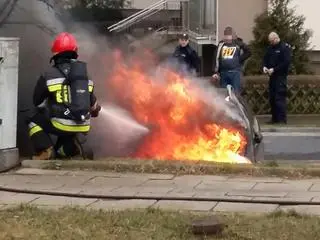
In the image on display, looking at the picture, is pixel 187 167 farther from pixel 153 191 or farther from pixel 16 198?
pixel 16 198

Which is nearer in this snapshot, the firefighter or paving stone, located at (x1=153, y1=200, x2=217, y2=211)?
paving stone, located at (x1=153, y1=200, x2=217, y2=211)

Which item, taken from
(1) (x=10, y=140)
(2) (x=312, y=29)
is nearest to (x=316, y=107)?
(2) (x=312, y=29)

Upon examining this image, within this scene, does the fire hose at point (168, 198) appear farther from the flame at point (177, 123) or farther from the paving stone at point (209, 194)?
the flame at point (177, 123)

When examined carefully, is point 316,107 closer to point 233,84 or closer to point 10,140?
point 233,84

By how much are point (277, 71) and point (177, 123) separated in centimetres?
592

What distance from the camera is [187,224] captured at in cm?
600

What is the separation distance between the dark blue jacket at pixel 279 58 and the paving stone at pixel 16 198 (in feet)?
28.0

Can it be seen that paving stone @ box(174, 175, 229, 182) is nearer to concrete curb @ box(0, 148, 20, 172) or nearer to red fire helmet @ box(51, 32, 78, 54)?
concrete curb @ box(0, 148, 20, 172)

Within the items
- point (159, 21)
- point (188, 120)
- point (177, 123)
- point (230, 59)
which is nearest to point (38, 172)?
point (177, 123)

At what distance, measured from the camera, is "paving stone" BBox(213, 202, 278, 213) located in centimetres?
678

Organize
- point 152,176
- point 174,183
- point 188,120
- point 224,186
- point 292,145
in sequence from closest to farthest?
point 224,186, point 174,183, point 152,176, point 188,120, point 292,145

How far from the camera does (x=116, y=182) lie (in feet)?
26.9

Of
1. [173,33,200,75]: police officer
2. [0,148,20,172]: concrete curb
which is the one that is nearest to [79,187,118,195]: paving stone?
[0,148,20,172]: concrete curb

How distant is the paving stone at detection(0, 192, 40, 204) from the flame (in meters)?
2.57
